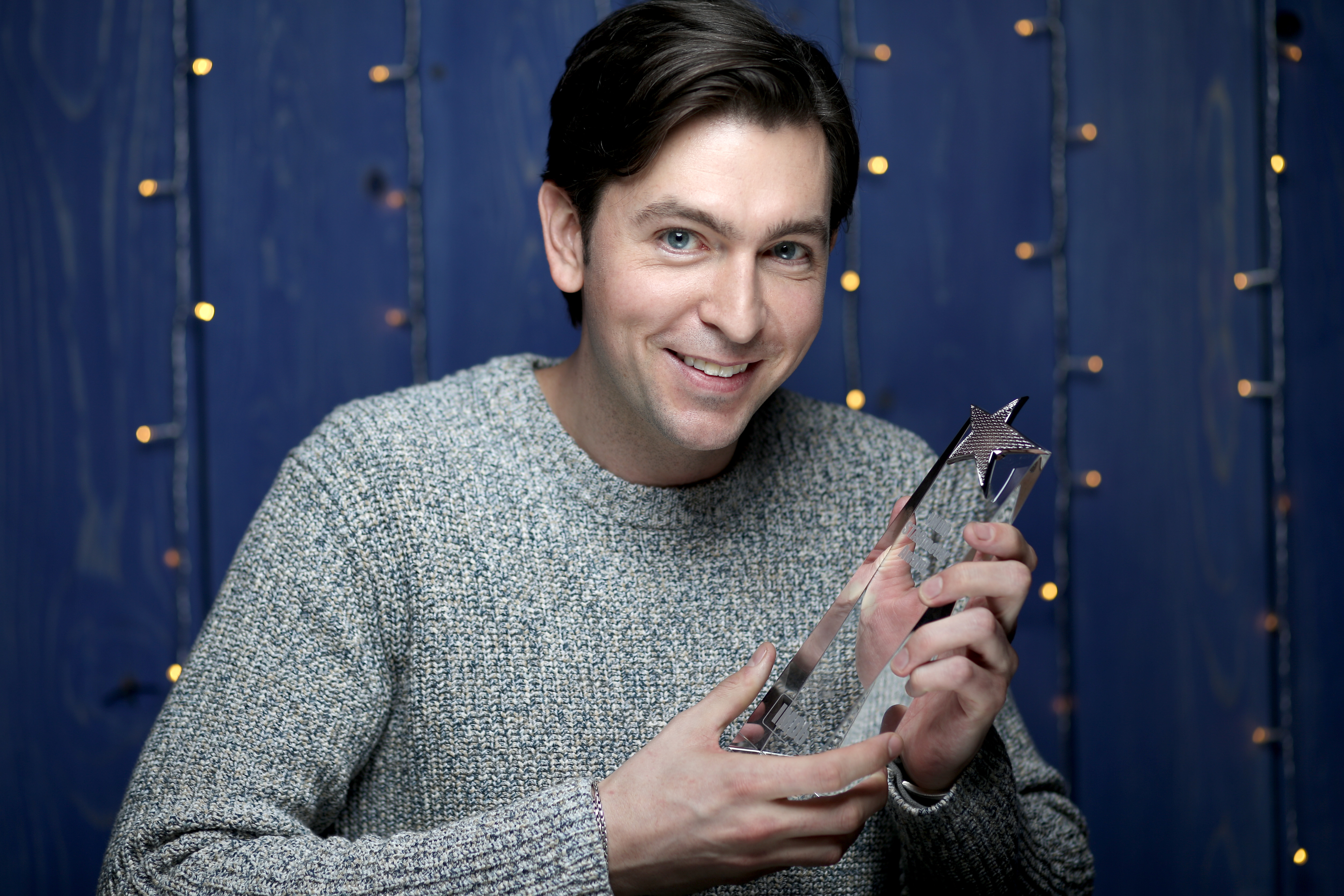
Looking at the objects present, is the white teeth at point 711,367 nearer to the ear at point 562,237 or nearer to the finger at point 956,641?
the ear at point 562,237

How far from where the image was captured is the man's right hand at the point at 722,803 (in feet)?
2.74

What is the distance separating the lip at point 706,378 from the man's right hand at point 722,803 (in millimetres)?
322

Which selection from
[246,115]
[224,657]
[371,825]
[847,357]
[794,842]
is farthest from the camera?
[847,357]

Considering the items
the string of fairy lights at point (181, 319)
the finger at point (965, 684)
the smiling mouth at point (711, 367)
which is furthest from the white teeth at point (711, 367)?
the string of fairy lights at point (181, 319)

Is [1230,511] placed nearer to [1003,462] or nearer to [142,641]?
[1003,462]

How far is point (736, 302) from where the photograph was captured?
41.6 inches

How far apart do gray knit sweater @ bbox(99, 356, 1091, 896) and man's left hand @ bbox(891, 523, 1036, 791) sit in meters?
0.05

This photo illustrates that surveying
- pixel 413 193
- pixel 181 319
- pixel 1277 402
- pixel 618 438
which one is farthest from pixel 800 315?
pixel 1277 402

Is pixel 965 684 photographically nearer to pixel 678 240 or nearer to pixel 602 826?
pixel 602 826

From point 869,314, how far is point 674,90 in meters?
0.75

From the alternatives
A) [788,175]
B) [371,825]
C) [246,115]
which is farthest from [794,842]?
[246,115]

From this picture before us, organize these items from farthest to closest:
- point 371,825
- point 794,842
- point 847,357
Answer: point 847,357 → point 371,825 → point 794,842

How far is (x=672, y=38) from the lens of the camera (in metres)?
1.12

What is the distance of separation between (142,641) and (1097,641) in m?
1.54
